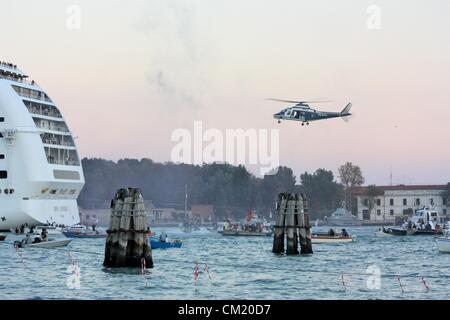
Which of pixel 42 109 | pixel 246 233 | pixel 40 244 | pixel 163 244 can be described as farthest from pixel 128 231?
pixel 246 233

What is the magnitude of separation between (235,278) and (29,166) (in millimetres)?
45709

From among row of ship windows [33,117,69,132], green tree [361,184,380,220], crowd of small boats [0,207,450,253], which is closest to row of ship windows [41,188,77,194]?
crowd of small boats [0,207,450,253]

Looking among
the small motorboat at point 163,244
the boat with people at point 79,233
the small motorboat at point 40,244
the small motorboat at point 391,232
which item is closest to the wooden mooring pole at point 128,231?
the small motorboat at point 40,244

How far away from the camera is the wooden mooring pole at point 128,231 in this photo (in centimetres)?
3812

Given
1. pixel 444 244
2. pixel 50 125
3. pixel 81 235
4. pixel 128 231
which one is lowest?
pixel 444 244

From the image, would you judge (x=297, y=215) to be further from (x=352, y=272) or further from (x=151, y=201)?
(x=151, y=201)

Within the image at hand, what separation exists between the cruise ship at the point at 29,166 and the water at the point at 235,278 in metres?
26.1

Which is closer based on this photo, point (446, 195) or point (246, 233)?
point (246, 233)

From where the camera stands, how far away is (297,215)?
54.0 metres

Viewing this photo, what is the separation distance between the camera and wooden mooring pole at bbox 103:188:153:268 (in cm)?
3812

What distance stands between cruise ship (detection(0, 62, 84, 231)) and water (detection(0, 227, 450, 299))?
26110mm

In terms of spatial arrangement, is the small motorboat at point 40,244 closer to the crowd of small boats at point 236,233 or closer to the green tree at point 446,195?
the crowd of small boats at point 236,233

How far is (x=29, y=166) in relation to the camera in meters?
81.5

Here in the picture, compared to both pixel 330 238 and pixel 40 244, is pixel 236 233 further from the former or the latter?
pixel 40 244
